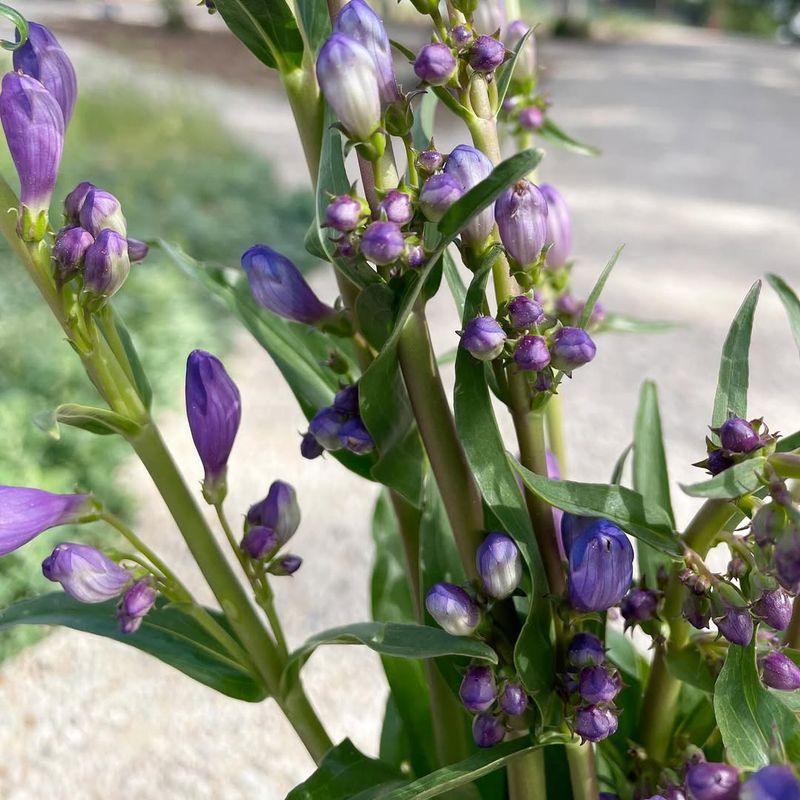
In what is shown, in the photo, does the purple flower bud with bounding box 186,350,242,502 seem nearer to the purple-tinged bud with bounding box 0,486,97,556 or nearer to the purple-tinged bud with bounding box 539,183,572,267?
the purple-tinged bud with bounding box 0,486,97,556

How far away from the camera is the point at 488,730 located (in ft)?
1.26

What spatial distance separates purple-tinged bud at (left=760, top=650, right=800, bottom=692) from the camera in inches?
14.5

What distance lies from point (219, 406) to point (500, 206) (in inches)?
6.1

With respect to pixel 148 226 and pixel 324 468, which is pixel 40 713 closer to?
pixel 324 468

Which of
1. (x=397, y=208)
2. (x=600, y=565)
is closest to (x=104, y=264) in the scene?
(x=397, y=208)

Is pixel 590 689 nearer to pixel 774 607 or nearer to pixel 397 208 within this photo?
pixel 774 607

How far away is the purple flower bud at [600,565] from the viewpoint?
1.15 ft

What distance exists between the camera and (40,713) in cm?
118

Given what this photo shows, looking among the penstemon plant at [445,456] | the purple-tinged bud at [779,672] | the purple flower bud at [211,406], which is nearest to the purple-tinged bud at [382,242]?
the penstemon plant at [445,456]

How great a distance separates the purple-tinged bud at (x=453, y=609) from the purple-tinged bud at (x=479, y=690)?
0.02 metres

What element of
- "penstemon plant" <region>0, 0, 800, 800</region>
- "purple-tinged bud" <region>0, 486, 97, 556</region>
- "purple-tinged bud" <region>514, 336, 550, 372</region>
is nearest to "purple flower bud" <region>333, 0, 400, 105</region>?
"penstemon plant" <region>0, 0, 800, 800</region>

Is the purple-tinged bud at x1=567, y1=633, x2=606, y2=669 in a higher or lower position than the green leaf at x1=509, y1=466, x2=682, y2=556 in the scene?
lower

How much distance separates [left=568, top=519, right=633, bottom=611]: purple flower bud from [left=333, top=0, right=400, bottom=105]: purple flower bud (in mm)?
188

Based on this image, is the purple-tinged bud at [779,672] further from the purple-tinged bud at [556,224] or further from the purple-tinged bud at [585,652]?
the purple-tinged bud at [556,224]
